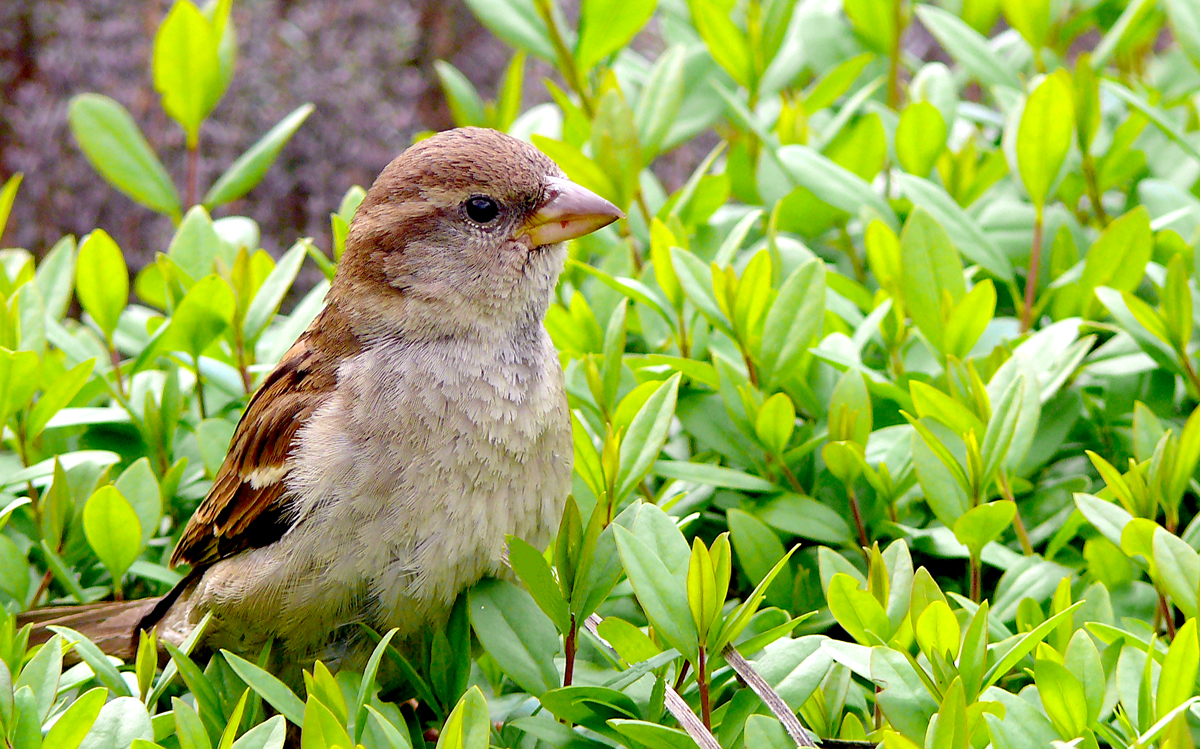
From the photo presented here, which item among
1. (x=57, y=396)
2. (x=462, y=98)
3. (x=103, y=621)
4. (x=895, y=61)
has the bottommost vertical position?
(x=103, y=621)

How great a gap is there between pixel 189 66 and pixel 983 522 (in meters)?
1.80

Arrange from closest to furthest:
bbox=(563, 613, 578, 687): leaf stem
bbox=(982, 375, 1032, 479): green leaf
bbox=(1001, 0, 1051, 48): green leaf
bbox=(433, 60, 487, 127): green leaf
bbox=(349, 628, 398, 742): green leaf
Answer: bbox=(349, 628, 398, 742): green leaf → bbox=(563, 613, 578, 687): leaf stem → bbox=(982, 375, 1032, 479): green leaf → bbox=(1001, 0, 1051, 48): green leaf → bbox=(433, 60, 487, 127): green leaf

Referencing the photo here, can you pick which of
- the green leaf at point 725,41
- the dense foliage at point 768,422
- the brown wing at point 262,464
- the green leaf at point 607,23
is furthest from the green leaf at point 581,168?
the brown wing at point 262,464

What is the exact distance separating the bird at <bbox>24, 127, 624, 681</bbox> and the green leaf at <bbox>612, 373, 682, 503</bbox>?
0.79ft

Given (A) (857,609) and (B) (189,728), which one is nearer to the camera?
(B) (189,728)

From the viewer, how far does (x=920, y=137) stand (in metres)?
2.13

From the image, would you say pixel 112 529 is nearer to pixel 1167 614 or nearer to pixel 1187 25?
pixel 1167 614

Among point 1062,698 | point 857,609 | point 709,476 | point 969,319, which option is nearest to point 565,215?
point 709,476

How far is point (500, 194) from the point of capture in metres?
1.97

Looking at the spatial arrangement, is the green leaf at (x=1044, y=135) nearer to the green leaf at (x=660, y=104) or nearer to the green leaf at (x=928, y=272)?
the green leaf at (x=928, y=272)

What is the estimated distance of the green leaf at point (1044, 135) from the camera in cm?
188

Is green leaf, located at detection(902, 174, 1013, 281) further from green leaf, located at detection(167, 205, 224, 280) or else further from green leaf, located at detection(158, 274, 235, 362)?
green leaf, located at detection(167, 205, 224, 280)

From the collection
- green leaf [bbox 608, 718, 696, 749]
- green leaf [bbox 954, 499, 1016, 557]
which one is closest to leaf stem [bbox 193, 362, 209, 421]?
Answer: green leaf [bbox 608, 718, 696, 749]

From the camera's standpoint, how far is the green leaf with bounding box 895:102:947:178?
2117mm
